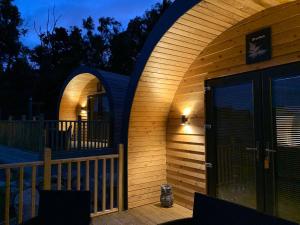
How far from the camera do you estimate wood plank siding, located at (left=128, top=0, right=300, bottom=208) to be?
3654 millimetres

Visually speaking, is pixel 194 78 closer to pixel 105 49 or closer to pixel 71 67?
pixel 71 67

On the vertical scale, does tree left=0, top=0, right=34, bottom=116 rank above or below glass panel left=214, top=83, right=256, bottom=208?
above

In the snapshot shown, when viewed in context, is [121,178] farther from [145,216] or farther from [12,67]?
[12,67]

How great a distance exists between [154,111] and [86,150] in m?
4.54

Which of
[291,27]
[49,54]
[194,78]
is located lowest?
[194,78]

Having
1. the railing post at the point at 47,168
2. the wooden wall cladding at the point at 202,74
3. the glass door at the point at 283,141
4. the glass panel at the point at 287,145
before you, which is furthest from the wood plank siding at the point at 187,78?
the railing post at the point at 47,168

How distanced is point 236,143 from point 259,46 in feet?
4.90

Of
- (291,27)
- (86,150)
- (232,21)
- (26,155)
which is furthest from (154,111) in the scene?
(26,155)

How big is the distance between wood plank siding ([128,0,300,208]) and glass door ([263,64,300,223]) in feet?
0.91

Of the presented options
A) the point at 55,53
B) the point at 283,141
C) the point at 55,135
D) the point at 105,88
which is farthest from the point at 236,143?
the point at 55,53

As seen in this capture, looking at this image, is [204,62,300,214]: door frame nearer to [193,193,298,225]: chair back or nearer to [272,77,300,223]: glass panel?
[272,77,300,223]: glass panel

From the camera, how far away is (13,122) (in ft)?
34.7

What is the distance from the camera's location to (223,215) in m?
2.41

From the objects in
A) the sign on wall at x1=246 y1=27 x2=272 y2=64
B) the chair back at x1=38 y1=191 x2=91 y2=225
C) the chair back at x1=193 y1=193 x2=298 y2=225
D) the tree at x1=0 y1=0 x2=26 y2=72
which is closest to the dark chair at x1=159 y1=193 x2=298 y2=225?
the chair back at x1=193 y1=193 x2=298 y2=225
